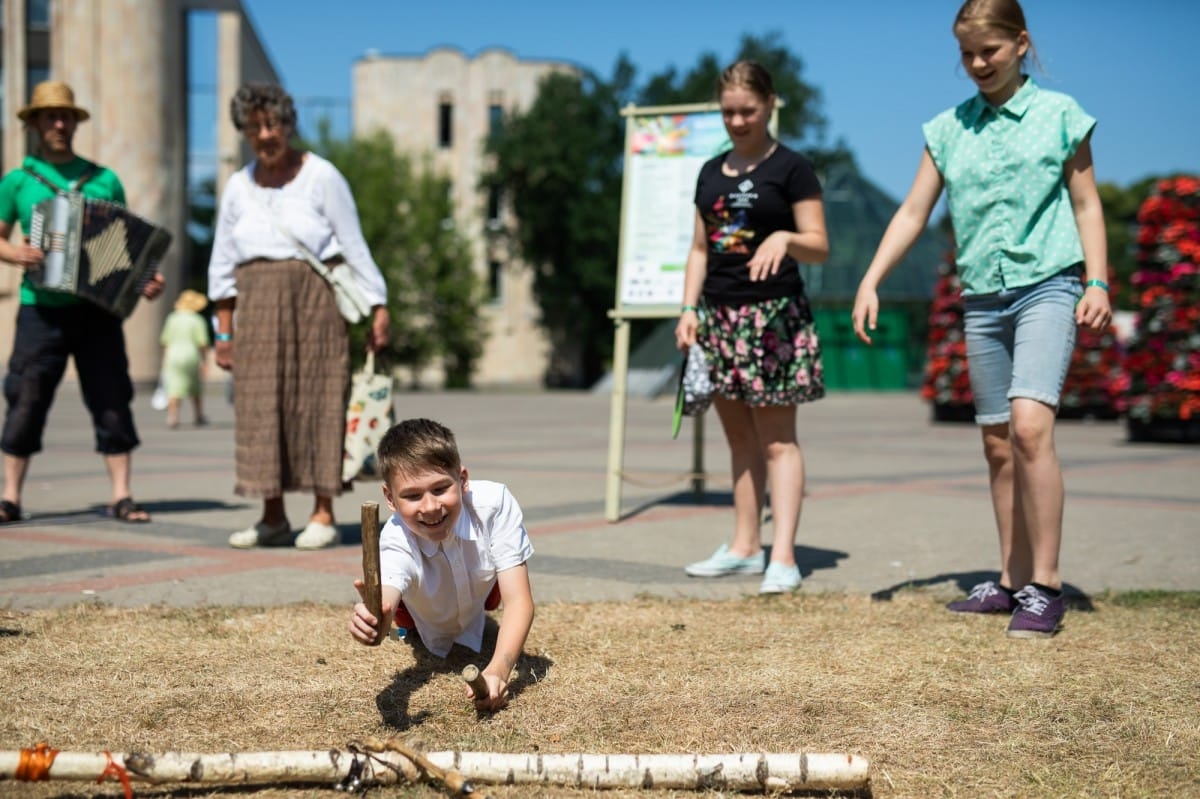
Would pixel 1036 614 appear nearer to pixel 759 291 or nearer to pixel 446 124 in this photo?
pixel 759 291

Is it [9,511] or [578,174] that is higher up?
[578,174]

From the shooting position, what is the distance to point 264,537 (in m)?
6.59

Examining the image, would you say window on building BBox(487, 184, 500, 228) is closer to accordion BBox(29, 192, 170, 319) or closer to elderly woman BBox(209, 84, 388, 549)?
accordion BBox(29, 192, 170, 319)

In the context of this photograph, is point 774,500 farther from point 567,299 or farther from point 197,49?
point 567,299

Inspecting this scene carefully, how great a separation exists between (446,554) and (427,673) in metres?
0.33

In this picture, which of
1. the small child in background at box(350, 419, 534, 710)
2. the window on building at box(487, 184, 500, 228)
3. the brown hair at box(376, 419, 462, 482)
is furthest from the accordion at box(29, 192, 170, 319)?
the window on building at box(487, 184, 500, 228)

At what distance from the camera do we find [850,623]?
4617 mm

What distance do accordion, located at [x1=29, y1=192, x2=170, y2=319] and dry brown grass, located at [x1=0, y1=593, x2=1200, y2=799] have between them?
3181mm

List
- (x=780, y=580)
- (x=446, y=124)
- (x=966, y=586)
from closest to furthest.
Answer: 1. (x=780, y=580)
2. (x=966, y=586)
3. (x=446, y=124)

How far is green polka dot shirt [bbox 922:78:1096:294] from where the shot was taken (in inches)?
186

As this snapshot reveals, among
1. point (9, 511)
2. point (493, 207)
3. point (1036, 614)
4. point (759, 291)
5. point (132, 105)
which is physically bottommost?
point (9, 511)

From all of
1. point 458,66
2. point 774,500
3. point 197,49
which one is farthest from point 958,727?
point 458,66

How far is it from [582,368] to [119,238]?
55966 millimetres

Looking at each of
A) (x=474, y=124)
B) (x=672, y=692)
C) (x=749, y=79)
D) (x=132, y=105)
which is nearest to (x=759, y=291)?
(x=749, y=79)
